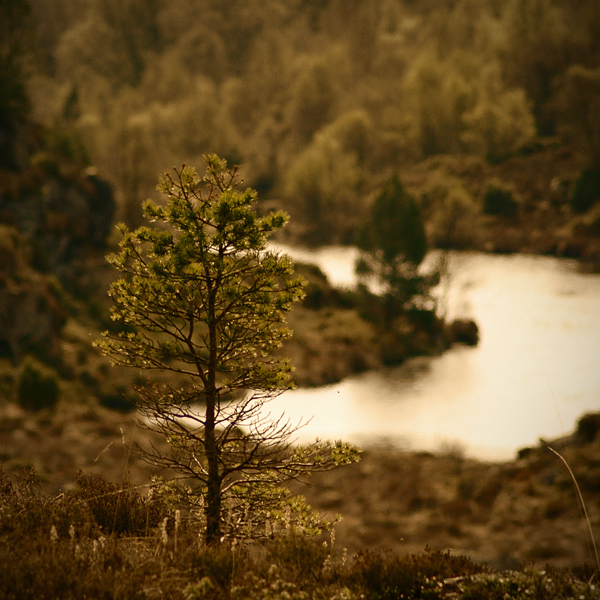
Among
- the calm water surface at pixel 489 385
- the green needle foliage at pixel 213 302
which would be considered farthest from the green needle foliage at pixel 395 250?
the green needle foliage at pixel 213 302

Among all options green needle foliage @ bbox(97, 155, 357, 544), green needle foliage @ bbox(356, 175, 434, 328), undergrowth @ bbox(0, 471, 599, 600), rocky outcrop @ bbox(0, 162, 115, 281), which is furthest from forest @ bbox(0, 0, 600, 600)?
green needle foliage @ bbox(97, 155, 357, 544)

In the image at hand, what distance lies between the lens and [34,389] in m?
28.9

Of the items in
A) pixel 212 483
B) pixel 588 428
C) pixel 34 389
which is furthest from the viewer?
pixel 34 389

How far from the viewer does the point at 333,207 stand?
6850 cm

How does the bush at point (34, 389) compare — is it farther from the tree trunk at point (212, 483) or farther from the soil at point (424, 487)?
the tree trunk at point (212, 483)

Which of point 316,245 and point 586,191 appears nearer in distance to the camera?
point 586,191

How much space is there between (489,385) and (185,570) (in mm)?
35075

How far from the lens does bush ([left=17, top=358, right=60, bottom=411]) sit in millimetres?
28719

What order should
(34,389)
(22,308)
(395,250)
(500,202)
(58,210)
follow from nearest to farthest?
(34,389), (22,308), (58,210), (395,250), (500,202)

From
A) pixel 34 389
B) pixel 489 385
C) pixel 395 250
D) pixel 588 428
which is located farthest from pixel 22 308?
pixel 588 428

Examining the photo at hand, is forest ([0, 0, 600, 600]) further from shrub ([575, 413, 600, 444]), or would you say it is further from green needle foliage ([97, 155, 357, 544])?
green needle foliage ([97, 155, 357, 544])

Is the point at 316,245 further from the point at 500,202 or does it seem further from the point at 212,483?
the point at 212,483

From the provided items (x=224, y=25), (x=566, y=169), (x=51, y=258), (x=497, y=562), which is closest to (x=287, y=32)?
(x=224, y=25)

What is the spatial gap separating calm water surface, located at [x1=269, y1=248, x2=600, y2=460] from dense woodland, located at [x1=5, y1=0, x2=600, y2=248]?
34.1 ft
